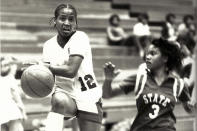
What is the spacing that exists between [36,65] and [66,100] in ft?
1.24

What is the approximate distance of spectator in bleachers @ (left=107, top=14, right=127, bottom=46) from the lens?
10.2 m

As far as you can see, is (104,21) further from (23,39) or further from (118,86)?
(118,86)

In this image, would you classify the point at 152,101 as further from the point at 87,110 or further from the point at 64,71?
the point at 64,71

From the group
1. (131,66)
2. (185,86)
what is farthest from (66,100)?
(131,66)

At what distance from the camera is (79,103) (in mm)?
3994

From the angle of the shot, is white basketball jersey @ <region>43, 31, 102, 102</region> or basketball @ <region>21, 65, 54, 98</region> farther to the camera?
white basketball jersey @ <region>43, 31, 102, 102</region>

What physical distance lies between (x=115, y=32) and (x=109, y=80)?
260 inches

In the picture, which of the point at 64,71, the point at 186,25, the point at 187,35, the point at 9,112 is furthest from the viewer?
the point at 186,25

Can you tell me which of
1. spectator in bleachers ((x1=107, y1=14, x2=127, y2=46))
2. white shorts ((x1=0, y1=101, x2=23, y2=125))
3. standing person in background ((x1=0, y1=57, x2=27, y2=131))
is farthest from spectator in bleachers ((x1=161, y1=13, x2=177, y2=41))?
white shorts ((x1=0, y1=101, x2=23, y2=125))

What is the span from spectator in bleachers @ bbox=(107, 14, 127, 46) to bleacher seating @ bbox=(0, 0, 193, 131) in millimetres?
205

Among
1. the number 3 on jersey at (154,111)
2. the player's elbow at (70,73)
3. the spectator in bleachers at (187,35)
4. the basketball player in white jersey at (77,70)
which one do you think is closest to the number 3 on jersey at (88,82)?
the basketball player in white jersey at (77,70)

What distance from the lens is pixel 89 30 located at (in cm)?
1059

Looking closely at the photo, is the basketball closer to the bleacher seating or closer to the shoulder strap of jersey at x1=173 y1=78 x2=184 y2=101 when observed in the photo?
the shoulder strap of jersey at x1=173 y1=78 x2=184 y2=101

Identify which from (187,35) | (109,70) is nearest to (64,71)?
(109,70)
